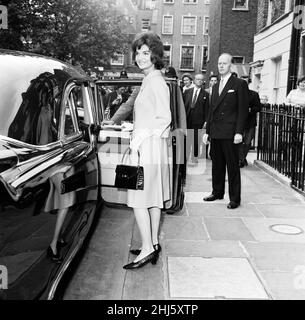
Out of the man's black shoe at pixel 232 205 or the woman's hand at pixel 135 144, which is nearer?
the woman's hand at pixel 135 144

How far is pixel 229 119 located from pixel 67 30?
17006 mm

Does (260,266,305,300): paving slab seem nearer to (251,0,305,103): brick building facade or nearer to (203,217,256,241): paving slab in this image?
(203,217,256,241): paving slab

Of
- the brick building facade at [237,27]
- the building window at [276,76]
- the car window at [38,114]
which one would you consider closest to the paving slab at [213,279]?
the car window at [38,114]

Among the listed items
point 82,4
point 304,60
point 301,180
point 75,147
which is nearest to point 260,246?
point 75,147

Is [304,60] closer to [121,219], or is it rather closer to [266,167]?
[266,167]

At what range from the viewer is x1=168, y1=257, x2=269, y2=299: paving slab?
3.18 m

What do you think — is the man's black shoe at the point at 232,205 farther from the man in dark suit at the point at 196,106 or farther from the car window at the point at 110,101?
the man in dark suit at the point at 196,106

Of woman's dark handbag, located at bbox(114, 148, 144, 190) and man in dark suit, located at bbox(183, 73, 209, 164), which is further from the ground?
man in dark suit, located at bbox(183, 73, 209, 164)

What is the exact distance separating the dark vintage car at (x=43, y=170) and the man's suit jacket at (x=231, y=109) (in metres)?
1.67

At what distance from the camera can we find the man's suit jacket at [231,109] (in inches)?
217

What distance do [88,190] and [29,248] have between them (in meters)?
1.21

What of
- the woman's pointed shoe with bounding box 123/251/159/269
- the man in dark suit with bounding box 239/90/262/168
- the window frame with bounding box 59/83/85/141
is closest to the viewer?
the window frame with bounding box 59/83/85/141

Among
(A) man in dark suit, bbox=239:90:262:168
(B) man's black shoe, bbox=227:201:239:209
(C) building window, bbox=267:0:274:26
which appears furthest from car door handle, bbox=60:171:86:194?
(C) building window, bbox=267:0:274:26
